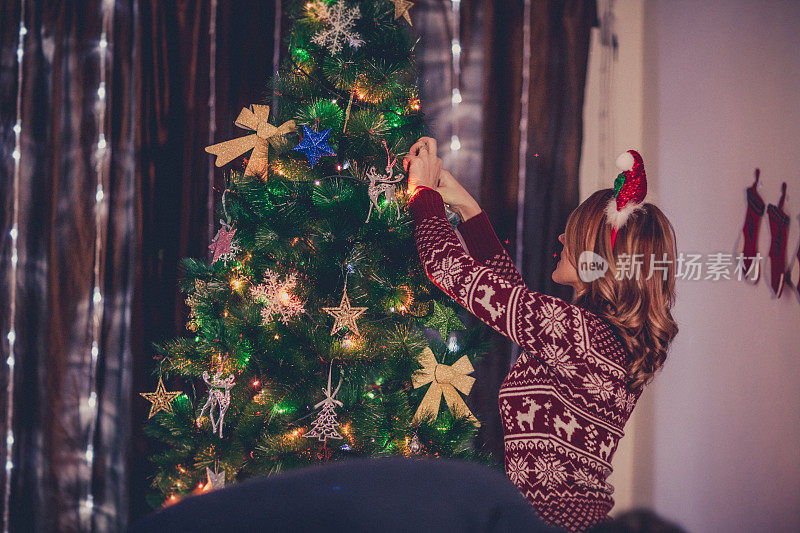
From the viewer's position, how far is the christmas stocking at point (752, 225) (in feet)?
4.92

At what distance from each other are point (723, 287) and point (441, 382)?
40.9 inches

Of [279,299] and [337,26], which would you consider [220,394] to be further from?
[337,26]

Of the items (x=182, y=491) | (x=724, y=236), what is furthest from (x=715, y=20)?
(x=182, y=491)

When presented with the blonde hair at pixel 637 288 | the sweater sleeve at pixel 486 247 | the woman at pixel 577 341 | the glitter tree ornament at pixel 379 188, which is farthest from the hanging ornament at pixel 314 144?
the blonde hair at pixel 637 288

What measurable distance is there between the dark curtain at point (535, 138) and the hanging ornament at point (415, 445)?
58cm

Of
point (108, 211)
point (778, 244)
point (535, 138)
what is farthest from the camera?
point (108, 211)

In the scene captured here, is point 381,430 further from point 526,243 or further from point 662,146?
point 662,146

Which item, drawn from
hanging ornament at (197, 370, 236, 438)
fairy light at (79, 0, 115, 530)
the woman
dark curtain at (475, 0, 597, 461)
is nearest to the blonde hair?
the woman

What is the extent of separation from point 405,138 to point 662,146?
1013 mm

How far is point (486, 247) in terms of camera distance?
1249mm

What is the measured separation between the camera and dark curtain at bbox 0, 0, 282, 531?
5.93ft

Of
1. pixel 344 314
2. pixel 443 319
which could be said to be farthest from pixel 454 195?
pixel 344 314

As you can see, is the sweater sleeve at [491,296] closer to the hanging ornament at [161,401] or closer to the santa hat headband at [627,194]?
the santa hat headband at [627,194]

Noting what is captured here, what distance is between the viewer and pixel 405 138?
1130mm
